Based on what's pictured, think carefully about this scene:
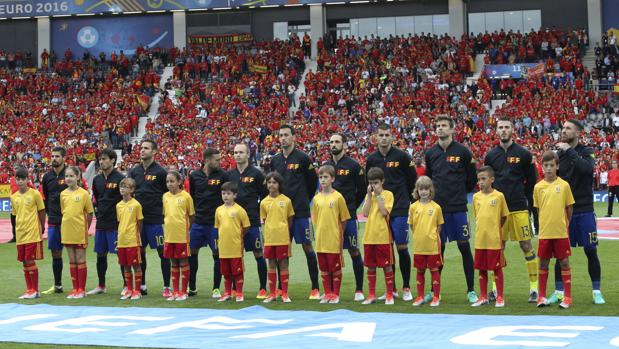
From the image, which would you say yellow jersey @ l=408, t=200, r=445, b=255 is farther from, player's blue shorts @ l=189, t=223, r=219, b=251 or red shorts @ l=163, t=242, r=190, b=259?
Answer: red shorts @ l=163, t=242, r=190, b=259

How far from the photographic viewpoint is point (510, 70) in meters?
40.1

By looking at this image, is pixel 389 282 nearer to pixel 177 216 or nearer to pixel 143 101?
pixel 177 216

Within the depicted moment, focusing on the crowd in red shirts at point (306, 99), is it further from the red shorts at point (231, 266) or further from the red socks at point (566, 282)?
the red socks at point (566, 282)

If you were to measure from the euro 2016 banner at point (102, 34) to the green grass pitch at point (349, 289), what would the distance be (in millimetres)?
35324

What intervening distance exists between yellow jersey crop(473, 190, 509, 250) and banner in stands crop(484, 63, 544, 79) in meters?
31.2

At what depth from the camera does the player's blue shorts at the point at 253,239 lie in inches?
420

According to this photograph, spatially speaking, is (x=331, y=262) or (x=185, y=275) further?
(x=185, y=275)

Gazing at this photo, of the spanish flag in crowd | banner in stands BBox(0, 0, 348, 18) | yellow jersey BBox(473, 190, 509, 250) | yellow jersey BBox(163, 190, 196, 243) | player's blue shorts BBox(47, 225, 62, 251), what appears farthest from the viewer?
banner in stands BBox(0, 0, 348, 18)

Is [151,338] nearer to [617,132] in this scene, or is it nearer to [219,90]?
[617,132]

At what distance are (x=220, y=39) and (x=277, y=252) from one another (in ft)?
128

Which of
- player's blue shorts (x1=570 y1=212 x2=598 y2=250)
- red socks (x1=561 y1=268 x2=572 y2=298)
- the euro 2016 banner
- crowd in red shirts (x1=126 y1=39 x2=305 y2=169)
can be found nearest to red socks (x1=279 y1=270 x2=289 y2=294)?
red socks (x1=561 y1=268 x2=572 y2=298)

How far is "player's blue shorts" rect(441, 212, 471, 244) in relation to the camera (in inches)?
388

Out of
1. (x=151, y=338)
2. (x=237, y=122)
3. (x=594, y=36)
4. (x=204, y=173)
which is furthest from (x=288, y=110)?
(x=151, y=338)

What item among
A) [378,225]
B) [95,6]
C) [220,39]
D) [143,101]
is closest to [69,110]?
[143,101]
